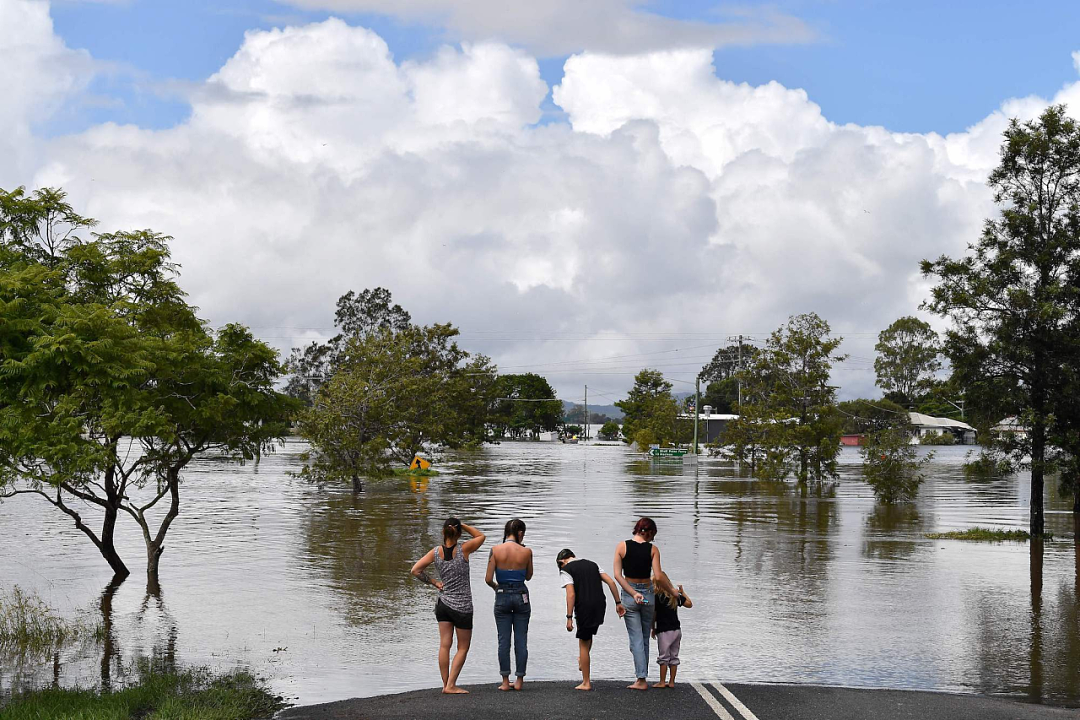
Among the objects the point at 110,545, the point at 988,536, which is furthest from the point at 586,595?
the point at 988,536

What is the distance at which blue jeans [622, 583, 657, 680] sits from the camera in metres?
10.4

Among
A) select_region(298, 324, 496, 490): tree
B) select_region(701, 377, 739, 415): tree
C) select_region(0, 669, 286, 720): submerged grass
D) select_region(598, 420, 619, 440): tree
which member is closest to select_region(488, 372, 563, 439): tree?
select_region(598, 420, 619, 440): tree

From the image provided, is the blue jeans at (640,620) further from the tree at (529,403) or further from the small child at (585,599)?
the tree at (529,403)

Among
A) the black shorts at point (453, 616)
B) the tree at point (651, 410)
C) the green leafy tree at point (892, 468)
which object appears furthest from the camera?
the tree at point (651, 410)

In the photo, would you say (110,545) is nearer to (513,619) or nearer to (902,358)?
(513,619)

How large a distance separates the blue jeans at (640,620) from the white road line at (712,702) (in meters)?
0.59

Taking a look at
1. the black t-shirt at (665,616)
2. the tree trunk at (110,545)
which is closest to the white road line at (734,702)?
the black t-shirt at (665,616)

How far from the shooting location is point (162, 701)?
10023 millimetres

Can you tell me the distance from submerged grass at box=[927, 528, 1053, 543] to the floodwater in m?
0.64

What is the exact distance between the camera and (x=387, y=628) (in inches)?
601

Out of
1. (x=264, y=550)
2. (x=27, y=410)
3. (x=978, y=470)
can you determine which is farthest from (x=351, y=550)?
(x=978, y=470)

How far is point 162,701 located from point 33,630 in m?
5.96

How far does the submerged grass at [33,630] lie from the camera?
14430mm

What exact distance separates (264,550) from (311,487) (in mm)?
24041
